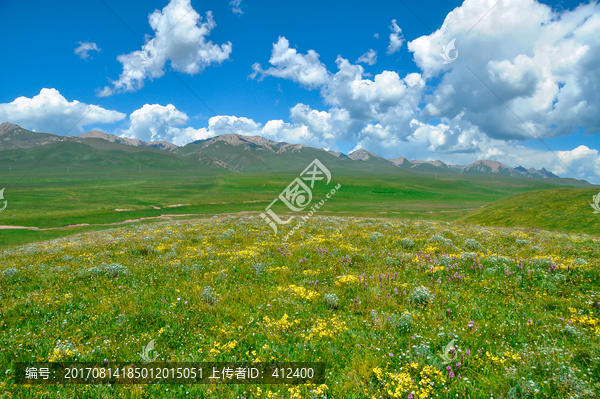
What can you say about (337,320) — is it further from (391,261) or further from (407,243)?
(407,243)

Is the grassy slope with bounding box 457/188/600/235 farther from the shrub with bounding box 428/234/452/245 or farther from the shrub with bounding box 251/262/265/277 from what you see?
the shrub with bounding box 251/262/265/277

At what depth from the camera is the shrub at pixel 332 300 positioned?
Answer: 7121mm

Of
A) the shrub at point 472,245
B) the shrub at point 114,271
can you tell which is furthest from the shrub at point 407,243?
the shrub at point 114,271

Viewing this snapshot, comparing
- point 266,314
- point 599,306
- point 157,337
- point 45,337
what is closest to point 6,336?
point 45,337

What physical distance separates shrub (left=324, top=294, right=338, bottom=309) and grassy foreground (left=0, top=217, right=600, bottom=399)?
0.04 meters

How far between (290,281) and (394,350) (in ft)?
14.4

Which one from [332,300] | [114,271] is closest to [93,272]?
[114,271]

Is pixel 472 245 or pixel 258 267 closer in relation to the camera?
pixel 258 267

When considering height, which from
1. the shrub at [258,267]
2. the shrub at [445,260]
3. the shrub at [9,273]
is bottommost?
the shrub at [9,273]

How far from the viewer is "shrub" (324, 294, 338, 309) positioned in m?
7.12

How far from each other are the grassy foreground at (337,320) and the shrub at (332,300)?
38 mm

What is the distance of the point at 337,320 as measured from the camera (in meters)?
6.48

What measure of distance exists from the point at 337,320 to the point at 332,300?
0.70m

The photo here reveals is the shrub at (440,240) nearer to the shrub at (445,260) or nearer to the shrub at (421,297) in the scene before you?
the shrub at (445,260)
